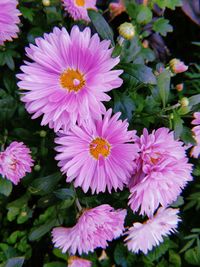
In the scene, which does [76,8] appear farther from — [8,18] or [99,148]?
[99,148]

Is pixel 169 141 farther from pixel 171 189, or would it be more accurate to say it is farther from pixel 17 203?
pixel 17 203

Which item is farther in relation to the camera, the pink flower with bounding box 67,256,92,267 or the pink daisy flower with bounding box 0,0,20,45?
the pink flower with bounding box 67,256,92,267

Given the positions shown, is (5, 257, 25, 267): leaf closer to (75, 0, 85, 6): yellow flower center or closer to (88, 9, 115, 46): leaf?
(88, 9, 115, 46): leaf

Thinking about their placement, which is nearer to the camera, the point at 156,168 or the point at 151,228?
the point at 156,168

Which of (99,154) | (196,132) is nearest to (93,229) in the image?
(99,154)

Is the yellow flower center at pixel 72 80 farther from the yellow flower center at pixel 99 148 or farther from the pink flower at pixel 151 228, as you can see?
the pink flower at pixel 151 228

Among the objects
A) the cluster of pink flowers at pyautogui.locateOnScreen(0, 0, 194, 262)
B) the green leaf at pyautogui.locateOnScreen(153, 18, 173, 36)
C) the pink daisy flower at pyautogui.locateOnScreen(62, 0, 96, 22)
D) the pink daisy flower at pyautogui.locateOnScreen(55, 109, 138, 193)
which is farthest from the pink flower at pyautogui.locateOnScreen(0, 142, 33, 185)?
the green leaf at pyautogui.locateOnScreen(153, 18, 173, 36)
